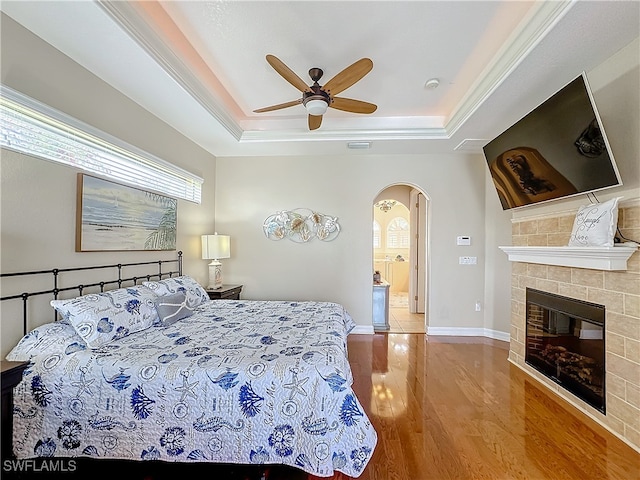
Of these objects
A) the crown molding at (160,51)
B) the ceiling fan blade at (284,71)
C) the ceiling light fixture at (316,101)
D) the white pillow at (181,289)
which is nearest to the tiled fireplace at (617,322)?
the ceiling light fixture at (316,101)

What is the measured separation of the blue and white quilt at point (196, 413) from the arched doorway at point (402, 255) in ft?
10.9

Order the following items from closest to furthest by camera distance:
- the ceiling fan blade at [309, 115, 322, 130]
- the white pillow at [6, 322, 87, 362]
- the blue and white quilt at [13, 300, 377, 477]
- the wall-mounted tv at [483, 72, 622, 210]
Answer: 1. the blue and white quilt at [13, 300, 377, 477]
2. the white pillow at [6, 322, 87, 362]
3. the wall-mounted tv at [483, 72, 622, 210]
4. the ceiling fan blade at [309, 115, 322, 130]

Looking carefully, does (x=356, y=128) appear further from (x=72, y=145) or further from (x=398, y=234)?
(x=398, y=234)

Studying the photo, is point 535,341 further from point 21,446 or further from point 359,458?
point 21,446

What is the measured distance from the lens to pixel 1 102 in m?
1.76

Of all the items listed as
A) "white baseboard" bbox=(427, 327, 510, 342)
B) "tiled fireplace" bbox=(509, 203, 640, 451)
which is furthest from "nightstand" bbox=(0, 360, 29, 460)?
"white baseboard" bbox=(427, 327, 510, 342)

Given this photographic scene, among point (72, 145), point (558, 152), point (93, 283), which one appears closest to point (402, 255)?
point (558, 152)

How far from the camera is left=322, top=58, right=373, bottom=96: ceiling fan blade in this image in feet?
7.13

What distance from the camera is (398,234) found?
9.11 meters

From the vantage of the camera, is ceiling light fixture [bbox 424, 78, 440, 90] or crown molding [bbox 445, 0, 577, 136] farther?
ceiling light fixture [bbox 424, 78, 440, 90]

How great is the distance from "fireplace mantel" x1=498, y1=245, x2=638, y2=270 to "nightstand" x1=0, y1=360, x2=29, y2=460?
11.4ft

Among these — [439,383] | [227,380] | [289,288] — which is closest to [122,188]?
[227,380]

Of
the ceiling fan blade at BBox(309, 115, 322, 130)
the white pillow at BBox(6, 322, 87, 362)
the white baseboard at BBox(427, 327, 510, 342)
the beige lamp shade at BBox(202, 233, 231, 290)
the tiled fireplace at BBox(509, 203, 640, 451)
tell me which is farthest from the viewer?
the white baseboard at BBox(427, 327, 510, 342)

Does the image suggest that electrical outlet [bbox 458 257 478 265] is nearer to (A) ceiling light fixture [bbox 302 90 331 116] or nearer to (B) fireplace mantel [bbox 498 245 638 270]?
(B) fireplace mantel [bbox 498 245 638 270]
